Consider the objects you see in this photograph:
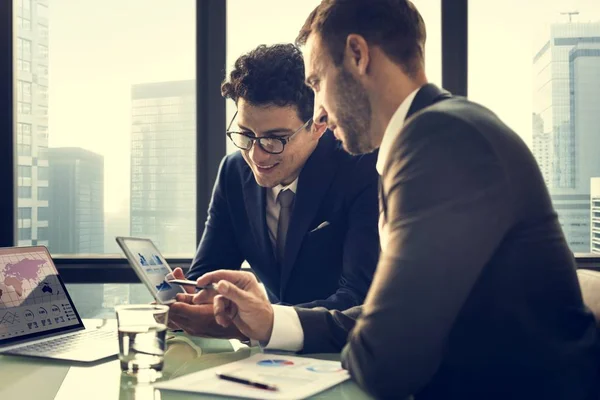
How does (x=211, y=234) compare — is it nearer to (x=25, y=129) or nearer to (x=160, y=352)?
(x=160, y=352)

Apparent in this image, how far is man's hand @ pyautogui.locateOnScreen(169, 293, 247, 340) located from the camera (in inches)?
64.4

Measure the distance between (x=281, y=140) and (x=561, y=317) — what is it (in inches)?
51.5

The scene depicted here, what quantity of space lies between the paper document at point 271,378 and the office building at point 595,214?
2.31 m

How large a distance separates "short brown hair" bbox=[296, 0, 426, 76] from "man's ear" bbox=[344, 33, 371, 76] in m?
0.02

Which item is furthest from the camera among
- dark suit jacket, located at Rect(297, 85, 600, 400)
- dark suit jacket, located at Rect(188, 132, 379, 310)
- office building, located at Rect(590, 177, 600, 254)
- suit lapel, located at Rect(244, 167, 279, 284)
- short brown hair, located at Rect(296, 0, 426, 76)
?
office building, located at Rect(590, 177, 600, 254)

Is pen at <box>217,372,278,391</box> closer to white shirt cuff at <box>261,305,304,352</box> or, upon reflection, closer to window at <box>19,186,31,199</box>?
white shirt cuff at <box>261,305,304,352</box>

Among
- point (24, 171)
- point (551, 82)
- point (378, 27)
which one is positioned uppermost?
point (551, 82)

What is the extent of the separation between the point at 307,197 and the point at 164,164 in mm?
1358

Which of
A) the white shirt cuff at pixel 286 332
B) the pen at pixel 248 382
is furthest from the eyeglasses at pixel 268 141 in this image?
the pen at pixel 248 382

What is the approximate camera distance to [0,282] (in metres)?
1.65

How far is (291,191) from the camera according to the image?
2312 mm

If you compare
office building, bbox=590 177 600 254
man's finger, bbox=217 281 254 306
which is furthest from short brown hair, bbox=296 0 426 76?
office building, bbox=590 177 600 254

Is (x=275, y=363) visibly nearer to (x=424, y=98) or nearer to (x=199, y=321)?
(x=199, y=321)

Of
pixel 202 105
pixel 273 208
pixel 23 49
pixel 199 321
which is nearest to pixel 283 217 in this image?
pixel 273 208
